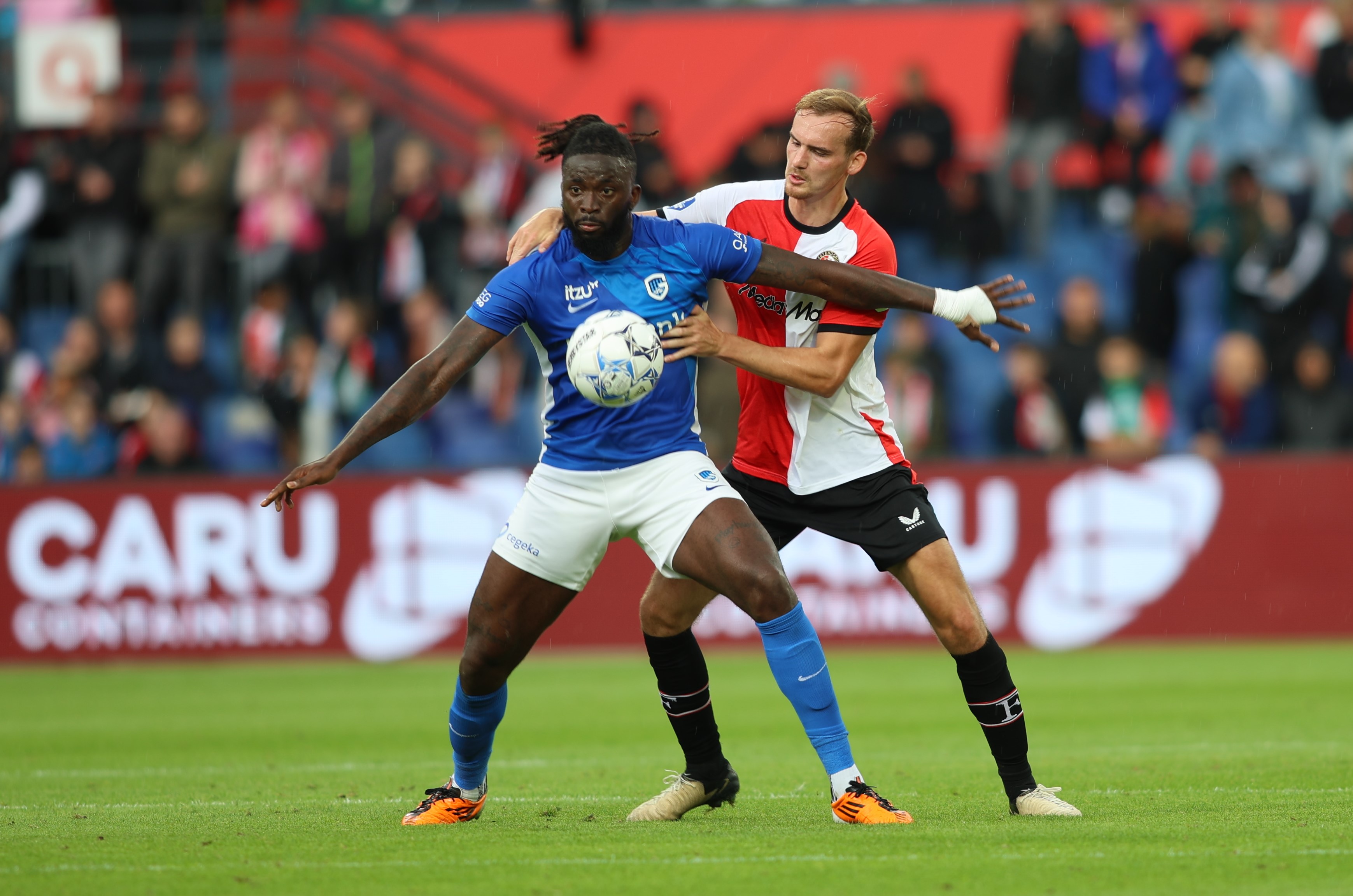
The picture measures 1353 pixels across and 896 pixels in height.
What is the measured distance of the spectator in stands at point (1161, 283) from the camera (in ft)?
55.4

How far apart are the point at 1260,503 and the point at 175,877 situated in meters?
11.4

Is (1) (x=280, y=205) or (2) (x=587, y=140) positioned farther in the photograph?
(1) (x=280, y=205)

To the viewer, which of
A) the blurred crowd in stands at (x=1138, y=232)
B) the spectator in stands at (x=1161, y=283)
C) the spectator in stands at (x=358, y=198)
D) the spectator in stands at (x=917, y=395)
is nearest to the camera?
the blurred crowd in stands at (x=1138, y=232)

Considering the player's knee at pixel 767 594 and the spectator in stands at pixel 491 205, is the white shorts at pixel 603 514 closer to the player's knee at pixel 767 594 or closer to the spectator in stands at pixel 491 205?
the player's knee at pixel 767 594

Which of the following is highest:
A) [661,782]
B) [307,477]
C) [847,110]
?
[847,110]

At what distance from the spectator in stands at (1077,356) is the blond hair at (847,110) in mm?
8964

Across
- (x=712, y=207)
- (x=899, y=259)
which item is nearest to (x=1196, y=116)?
(x=899, y=259)

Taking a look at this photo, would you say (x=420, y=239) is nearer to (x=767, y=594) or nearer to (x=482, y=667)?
(x=482, y=667)

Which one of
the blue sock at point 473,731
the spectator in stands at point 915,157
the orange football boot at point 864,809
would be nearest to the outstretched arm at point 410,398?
the blue sock at point 473,731

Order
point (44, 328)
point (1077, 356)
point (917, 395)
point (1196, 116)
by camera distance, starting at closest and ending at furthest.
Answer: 1. point (1077, 356)
2. point (917, 395)
3. point (1196, 116)
4. point (44, 328)

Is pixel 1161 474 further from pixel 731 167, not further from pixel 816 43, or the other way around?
pixel 816 43

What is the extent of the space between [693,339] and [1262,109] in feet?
42.3

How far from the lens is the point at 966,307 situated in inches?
267

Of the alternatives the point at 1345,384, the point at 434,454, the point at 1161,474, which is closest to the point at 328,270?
the point at 434,454
